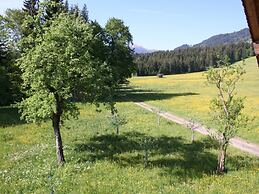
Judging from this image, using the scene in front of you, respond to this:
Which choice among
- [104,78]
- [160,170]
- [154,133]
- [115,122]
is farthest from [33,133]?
[160,170]

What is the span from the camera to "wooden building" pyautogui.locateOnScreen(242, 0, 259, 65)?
3828 mm

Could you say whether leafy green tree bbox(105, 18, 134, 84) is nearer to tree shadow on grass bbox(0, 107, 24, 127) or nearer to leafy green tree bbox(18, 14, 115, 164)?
tree shadow on grass bbox(0, 107, 24, 127)

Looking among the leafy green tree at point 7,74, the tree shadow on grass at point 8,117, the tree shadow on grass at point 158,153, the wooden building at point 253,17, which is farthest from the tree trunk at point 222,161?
→ the leafy green tree at point 7,74

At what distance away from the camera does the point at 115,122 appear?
111 ft

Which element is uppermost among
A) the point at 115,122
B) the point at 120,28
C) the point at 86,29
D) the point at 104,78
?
the point at 120,28

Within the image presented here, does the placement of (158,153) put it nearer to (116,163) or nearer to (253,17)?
(116,163)

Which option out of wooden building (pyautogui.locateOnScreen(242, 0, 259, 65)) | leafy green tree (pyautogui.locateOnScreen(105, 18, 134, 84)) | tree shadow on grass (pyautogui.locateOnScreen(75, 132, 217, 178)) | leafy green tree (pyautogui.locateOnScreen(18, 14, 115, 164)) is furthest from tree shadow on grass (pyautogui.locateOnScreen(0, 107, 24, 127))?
wooden building (pyautogui.locateOnScreen(242, 0, 259, 65))

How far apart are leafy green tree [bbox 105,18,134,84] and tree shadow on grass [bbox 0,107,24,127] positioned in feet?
89.4

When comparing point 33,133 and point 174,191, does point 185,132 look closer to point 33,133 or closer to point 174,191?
point 33,133

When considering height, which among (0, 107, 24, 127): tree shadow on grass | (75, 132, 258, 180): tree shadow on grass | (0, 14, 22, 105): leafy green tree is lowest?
(75, 132, 258, 180): tree shadow on grass

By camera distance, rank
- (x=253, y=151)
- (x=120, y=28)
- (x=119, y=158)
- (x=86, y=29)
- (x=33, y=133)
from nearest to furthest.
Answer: (x=86, y=29) < (x=119, y=158) < (x=253, y=151) < (x=33, y=133) < (x=120, y=28)

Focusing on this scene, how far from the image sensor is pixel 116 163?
22.6 metres

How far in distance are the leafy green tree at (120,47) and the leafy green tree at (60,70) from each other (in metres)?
45.9

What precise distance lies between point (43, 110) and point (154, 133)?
617 inches
